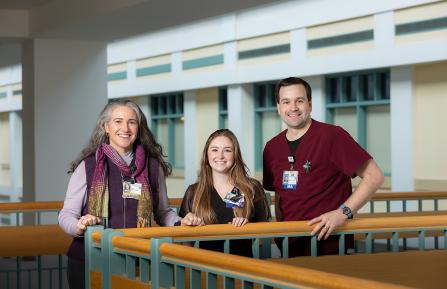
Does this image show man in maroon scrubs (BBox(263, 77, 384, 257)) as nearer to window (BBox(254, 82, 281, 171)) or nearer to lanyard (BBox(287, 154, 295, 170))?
lanyard (BBox(287, 154, 295, 170))

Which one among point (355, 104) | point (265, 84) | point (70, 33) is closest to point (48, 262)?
point (70, 33)

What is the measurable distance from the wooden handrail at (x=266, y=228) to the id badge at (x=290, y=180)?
275 mm

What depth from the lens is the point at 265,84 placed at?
82.8 ft

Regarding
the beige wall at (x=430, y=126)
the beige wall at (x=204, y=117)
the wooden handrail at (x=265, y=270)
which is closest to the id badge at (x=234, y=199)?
the wooden handrail at (x=265, y=270)

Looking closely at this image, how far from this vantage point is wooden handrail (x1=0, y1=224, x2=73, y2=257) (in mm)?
7879

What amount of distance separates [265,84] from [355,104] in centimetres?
389

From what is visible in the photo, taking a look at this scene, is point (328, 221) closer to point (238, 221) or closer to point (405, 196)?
point (238, 221)

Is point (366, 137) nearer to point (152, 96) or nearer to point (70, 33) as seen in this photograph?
point (70, 33)

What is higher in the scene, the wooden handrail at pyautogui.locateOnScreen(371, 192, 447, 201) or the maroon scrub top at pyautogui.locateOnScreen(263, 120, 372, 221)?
the maroon scrub top at pyautogui.locateOnScreen(263, 120, 372, 221)

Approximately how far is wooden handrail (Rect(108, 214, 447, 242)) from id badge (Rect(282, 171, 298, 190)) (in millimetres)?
275

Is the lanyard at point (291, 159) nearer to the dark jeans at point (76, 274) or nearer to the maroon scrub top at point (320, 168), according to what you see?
the maroon scrub top at point (320, 168)

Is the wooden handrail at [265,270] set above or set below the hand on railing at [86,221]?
below

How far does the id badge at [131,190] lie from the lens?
484cm

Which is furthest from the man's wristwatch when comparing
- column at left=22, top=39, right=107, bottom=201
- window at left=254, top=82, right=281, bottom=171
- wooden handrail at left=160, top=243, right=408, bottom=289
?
window at left=254, top=82, right=281, bottom=171
